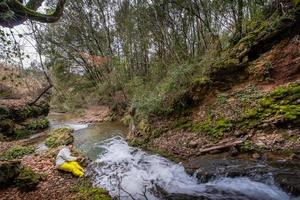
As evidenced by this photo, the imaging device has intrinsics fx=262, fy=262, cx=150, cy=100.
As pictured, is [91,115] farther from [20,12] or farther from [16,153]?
[20,12]

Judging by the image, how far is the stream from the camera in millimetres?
5191

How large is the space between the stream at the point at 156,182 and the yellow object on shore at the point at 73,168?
0.31m

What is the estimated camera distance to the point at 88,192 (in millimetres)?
6055

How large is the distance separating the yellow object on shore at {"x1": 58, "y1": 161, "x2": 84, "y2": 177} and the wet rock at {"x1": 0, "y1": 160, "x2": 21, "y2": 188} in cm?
146

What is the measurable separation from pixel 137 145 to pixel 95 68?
13.4 m

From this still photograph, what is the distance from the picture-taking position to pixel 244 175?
5.70 m

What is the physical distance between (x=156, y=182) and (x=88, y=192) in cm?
172

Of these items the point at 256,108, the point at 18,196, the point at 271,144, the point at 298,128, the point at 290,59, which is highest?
the point at 290,59

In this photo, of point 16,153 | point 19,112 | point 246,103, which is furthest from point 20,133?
point 246,103

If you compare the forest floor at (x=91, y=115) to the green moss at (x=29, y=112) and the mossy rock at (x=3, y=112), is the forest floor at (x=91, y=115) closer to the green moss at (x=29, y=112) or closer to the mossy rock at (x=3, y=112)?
the green moss at (x=29, y=112)

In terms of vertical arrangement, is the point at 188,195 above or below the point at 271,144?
below

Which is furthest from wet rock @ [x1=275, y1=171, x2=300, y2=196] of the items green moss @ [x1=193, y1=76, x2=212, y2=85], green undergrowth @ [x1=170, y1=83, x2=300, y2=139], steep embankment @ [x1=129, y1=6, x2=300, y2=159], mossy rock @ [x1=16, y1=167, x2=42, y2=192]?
mossy rock @ [x1=16, y1=167, x2=42, y2=192]

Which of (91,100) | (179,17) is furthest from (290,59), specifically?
(91,100)

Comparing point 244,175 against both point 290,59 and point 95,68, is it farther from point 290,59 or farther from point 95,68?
point 95,68
